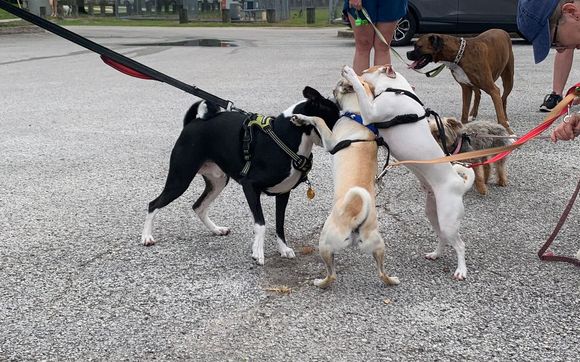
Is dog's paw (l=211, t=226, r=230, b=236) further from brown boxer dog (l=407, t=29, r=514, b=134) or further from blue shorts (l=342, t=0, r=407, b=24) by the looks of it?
brown boxer dog (l=407, t=29, r=514, b=134)

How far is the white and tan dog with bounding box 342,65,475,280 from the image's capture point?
11.8 feet

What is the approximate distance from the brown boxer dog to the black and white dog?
366cm

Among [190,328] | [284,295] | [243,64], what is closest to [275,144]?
[284,295]

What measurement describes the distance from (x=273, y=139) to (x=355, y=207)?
0.71m

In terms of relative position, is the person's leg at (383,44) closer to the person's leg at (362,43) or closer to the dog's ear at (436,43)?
the person's leg at (362,43)

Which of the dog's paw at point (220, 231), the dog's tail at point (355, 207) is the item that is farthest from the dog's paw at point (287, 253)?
the dog's tail at point (355, 207)

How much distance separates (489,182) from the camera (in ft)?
17.6

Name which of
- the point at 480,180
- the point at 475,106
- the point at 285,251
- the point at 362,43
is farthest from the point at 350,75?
the point at 475,106

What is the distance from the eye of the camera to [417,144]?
144 inches

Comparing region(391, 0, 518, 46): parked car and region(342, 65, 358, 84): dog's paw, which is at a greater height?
region(391, 0, 518, 46): parked car

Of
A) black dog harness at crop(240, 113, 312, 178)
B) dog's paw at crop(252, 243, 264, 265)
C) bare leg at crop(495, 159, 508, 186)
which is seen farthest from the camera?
bare leg at crop(495, 159, 508, 186)

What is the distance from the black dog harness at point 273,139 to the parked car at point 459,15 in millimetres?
11412

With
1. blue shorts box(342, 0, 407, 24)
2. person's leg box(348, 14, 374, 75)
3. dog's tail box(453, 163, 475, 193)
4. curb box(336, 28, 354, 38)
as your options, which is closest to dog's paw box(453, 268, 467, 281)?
dog's tail box(453, 163, 475, 193)

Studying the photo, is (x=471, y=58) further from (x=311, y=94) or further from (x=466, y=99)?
(x=311, y=94)
